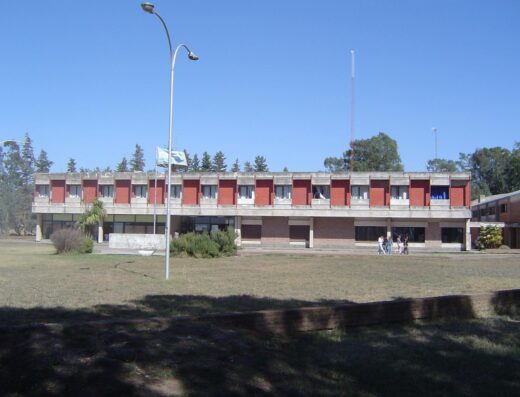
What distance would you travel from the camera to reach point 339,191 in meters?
60.0

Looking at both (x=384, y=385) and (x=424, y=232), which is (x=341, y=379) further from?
(x=424, y=232)

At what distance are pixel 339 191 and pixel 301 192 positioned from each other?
423cm

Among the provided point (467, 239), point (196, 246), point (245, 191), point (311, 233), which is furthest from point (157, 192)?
point (467, 239)

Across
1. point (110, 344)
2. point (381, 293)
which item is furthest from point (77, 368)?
point (381, 293)

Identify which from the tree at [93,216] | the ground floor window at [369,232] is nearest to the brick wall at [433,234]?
the ground floor window at [369,232]

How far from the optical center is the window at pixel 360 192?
5949cm

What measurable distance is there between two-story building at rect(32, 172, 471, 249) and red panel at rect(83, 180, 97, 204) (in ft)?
0.41

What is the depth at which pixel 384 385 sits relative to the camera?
643 cm

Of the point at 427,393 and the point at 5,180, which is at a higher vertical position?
the point at 5,180

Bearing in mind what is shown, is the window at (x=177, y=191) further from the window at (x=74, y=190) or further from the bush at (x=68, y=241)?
the bush at (x=68, y=241)

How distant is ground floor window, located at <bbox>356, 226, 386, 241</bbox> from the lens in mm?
59250

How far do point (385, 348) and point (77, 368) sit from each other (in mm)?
4547

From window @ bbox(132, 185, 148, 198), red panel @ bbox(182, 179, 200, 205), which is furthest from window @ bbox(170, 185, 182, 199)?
window @ bbox(132, 185, 148, 198)

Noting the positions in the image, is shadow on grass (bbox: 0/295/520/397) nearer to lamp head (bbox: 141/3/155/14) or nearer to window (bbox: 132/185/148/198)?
lamp head (bbox: 141/3/155/14)
